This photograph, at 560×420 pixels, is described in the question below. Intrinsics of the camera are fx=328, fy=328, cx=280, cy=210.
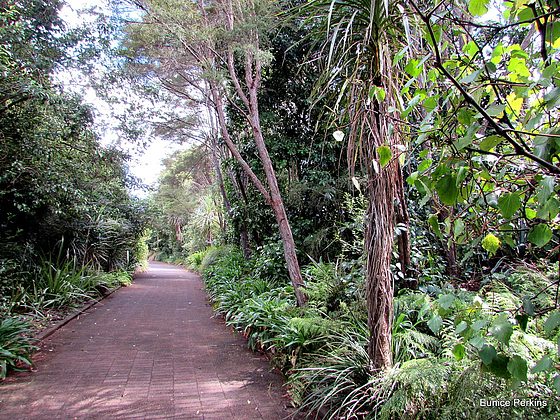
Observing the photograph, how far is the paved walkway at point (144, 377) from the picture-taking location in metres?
3.02

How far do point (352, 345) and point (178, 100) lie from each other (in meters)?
9.37

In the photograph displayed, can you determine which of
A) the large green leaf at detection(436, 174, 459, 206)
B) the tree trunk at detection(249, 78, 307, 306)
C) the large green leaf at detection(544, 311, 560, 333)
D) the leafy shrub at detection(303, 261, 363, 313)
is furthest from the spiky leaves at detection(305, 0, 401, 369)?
the tree trunk at detection(249, 78, 307, 306)

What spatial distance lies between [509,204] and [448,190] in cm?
21

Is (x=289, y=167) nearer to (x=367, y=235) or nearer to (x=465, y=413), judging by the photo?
(x=367, y=235)

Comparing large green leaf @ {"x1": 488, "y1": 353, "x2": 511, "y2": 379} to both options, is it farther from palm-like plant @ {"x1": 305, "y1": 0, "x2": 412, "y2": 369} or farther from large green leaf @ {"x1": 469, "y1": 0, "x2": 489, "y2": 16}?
palm-like plant @ {"x1": 305, "y1": 0, "x2": 412, "y2": 369}

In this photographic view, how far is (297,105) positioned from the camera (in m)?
8.21

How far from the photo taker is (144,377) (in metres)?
3.77

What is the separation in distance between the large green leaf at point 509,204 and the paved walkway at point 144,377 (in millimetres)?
2684

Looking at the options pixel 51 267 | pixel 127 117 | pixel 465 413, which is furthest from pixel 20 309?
pixel 465 413

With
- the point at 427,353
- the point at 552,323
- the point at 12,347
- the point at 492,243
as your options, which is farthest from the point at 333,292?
the point at 12,347

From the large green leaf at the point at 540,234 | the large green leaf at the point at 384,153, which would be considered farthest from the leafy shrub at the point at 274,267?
the large green leaf at the point at 540,234

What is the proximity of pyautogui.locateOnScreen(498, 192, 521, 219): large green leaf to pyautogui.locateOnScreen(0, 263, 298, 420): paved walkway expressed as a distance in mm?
2684

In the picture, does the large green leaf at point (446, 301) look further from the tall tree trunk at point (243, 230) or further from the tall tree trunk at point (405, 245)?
the tall tree trunk at point (243, 230)

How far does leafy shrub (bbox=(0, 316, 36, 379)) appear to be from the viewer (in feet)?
12.1
